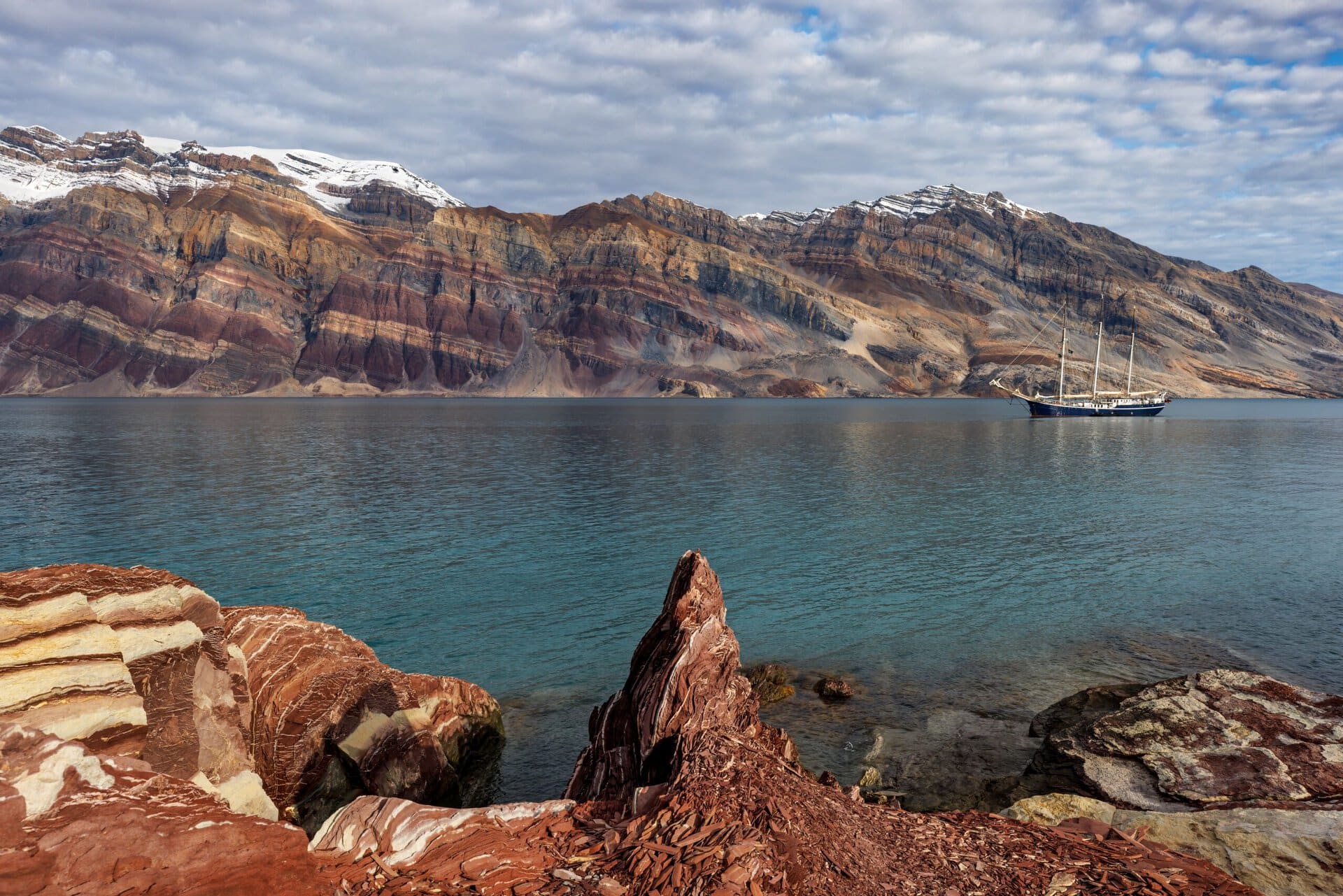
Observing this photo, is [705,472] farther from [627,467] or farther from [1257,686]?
[1257,686]

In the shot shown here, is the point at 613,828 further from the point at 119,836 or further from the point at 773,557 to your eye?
the point at 773,557

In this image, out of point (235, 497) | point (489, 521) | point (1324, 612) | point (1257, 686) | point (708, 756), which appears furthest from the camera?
point (235, 497)

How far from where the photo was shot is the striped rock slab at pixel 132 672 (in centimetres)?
717

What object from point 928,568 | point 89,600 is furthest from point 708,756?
point 928,568

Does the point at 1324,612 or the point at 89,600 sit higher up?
the point at 89,600

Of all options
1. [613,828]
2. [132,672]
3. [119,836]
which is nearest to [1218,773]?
[613,828]

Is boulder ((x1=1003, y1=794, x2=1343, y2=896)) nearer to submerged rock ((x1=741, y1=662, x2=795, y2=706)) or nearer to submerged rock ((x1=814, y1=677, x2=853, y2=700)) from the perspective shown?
submerged rock ((x1=814, y1=677, x2=853, y2=700))

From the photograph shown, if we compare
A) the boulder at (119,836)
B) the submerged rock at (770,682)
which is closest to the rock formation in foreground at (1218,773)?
the submerged rock at (770,682)

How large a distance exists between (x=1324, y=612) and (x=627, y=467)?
164 ft

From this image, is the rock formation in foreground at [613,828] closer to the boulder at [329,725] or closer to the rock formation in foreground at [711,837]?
the rock formation in foreground at [711,837]

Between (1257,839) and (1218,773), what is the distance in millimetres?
3143

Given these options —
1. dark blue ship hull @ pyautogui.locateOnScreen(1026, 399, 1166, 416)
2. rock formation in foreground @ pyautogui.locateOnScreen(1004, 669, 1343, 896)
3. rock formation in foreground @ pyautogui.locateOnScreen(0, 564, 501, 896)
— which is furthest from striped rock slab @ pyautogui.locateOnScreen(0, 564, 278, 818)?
dark blue ship hull @ pyautogui.locateOnScreen(1026, 399, 1166, 416)

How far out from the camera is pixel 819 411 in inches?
7357

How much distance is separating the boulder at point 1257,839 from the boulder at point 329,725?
32.7 ft
